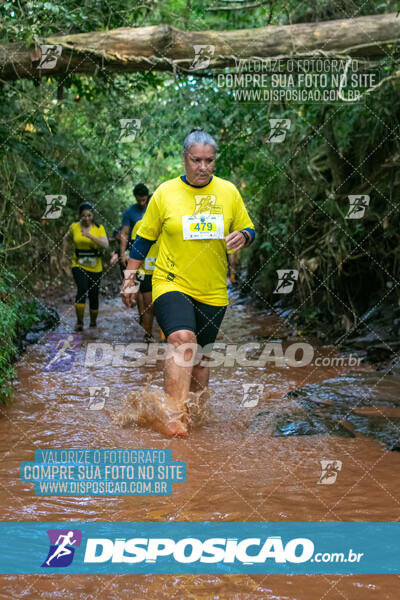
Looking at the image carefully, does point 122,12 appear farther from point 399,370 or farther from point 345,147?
point 399,370

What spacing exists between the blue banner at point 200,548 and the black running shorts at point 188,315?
1.61 meters

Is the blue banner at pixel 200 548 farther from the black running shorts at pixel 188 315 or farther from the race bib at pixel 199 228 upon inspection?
the race bib at pixel 199 228

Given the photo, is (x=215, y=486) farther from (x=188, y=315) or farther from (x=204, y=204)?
(x=204, y=204)

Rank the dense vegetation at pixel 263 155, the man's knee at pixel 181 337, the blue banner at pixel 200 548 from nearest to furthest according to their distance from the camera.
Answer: the blue banner at pixel 200 548 < the man's knee at pixel 181 337 < the dense vegetation at pixel 263 155

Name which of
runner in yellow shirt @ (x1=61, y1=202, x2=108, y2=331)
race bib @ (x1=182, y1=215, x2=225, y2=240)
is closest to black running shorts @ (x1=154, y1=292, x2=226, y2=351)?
race bib @ (x1=182, y1=215, x2=225, y2=240)

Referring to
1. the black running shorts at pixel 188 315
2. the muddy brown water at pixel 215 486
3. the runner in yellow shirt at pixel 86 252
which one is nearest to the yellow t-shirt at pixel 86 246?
the runner in yellow shirt at pixel 86 252

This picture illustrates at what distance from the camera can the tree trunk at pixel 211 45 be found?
6793 millimetres

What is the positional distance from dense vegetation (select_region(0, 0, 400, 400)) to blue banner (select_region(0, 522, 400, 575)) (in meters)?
2.68

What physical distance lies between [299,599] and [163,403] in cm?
222

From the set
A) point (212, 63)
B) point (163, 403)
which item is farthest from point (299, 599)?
point (212, 63)

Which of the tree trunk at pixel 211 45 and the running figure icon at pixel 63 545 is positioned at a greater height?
the tree trunk at pixel 211 45

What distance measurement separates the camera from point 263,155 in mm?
10328

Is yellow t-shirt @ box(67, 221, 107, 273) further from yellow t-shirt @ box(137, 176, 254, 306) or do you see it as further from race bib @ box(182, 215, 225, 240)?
race bib @ box(182, 215, 225, 240)

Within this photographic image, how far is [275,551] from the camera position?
110 inches
